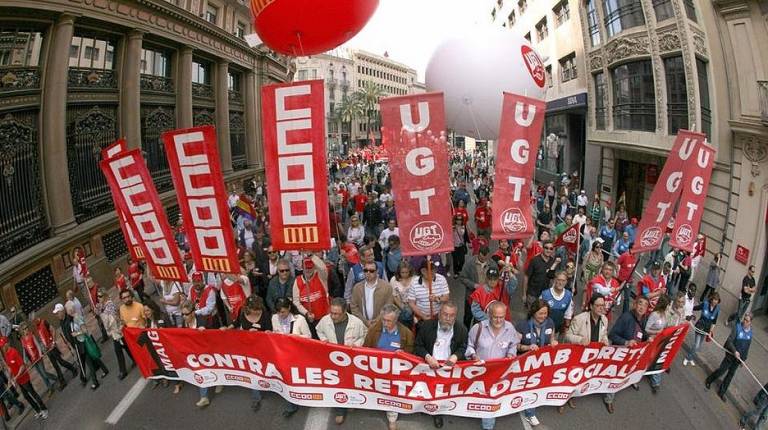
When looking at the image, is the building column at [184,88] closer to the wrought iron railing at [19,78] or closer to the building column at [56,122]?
the building column at [56,122]

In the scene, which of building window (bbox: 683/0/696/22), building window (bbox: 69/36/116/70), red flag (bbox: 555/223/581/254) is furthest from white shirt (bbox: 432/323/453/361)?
building window (bbox: 69/36/116/70)

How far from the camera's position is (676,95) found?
12.6m

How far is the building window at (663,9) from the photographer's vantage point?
12305 millimetres

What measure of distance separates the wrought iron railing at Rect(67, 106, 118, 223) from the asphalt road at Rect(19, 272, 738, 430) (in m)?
7.50

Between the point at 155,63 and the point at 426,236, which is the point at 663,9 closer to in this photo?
the point at 426,236

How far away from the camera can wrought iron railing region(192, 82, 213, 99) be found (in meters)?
19.5

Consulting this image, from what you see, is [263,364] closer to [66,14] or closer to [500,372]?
[500,372]

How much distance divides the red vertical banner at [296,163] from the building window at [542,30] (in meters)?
23.8

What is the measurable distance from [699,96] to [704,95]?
0.58 feet

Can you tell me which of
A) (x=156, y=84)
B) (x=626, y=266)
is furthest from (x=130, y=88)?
(x=626, y=266)

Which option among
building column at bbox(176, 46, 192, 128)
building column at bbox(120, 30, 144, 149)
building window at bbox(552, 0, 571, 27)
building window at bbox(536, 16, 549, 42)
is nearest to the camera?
building column at bbox(120, 30, 144, 149)

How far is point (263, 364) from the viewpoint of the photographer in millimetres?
5059

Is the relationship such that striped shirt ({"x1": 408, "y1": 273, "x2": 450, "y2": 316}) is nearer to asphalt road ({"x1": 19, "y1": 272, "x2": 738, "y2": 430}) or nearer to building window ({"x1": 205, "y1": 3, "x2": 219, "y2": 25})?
asphalt road ({"x1": 19, "y1": 272, "x2": 738, "y2": 430})

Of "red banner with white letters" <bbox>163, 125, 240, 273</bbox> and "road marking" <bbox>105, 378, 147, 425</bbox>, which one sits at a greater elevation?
"red banner with white letters" <bbox>163, 125, 240, 273</bbox>
